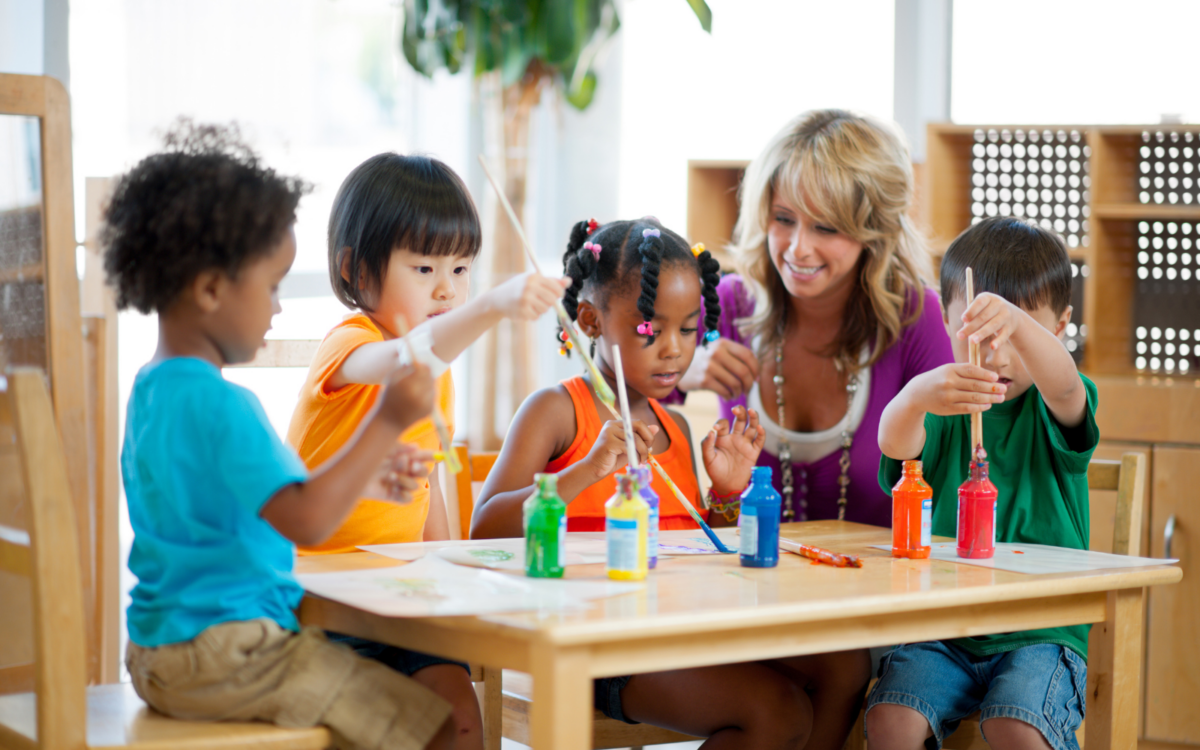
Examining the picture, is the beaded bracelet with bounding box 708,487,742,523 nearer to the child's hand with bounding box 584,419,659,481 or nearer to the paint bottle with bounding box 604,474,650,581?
the child's hand with bounding box 584,419,659,481

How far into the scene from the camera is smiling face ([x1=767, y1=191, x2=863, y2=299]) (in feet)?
7.25

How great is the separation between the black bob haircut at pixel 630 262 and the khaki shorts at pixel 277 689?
79 cm

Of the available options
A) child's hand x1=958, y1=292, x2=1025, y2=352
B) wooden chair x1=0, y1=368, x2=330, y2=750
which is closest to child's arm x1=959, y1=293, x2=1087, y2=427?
child's hand x1=958, y1=292, x2=1025, y2=352

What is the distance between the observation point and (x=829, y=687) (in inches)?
71.1

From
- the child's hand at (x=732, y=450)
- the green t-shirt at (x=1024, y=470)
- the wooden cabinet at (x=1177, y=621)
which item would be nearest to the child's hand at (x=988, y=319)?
the green t-shirt at (x=1024, y=470)

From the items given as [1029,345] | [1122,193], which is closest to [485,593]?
[1029,345]

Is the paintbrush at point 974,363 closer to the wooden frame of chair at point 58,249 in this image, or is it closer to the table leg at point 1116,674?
the table leg at point 1116,674

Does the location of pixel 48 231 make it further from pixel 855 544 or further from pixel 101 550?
pixel 855 544

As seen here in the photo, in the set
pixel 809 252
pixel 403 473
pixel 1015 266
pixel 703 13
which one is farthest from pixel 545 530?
pixel 703 13

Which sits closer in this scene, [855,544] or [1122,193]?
[855,544]

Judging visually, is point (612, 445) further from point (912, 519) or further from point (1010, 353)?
point (1010, 353)

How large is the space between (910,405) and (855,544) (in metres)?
0.22

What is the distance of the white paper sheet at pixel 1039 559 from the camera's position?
1511 mm

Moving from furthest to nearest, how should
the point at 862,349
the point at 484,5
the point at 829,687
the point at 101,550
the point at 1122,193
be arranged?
the point at 484,5, the point at 1122,193, the point at 101,550, the point at 862,349, the point at 829,687
